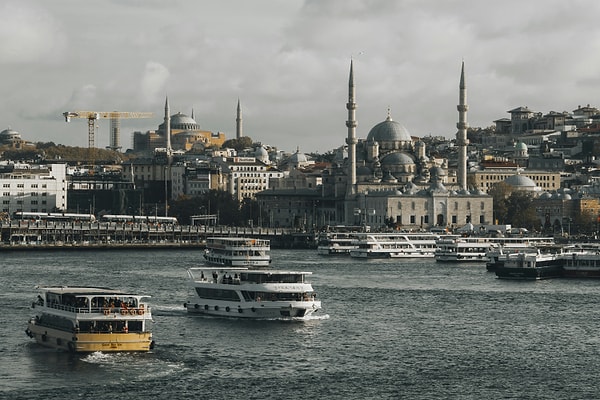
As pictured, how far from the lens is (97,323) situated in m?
38.6

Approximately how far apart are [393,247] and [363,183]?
36699mm

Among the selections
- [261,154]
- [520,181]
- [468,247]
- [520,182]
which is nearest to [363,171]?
[520,182]

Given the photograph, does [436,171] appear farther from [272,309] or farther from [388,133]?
[272,309]

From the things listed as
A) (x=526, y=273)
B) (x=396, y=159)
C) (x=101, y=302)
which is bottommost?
(x=101, y=302)

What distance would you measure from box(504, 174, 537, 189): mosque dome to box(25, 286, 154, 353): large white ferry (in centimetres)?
9231

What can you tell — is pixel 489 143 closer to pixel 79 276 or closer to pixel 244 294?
pixel 79 276

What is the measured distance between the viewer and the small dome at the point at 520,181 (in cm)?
12962

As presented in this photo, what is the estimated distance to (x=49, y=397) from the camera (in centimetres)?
3372

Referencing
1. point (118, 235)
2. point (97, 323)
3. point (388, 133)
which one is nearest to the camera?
point (97, 323)

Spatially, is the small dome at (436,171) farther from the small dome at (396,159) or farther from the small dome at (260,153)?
the small dome at (260,153)

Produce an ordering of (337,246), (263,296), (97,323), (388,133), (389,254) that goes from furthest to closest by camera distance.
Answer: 1. (388,133)
2. (337,246)
3. (389,254)
4. (263,296)
5. (97,323)

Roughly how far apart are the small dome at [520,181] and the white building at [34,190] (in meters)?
35.5

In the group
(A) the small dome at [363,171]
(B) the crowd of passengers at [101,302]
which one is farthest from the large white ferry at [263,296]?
(A) the small dome at [363,171]

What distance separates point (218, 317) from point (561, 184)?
319 feet
